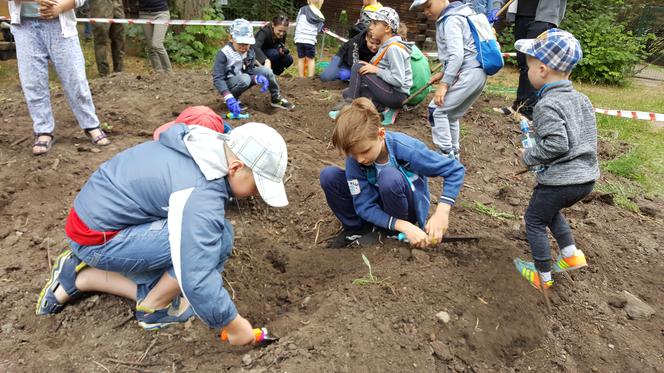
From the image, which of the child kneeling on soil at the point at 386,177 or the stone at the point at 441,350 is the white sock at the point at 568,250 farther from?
the stone at the point at 441,350

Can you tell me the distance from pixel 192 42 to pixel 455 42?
7.34 meters

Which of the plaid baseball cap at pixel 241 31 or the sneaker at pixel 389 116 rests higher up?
the plaid baseball cap at pixel 241 31

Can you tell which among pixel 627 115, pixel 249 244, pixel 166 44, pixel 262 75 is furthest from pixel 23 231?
pixel 166 44

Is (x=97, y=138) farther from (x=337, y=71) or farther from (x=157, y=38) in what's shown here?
(x=337, y=71)

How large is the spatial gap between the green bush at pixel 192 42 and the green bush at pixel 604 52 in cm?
763

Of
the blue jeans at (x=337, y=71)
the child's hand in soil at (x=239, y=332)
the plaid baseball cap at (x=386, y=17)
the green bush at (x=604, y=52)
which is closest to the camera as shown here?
the child's hand in soil at (x=239, y=332)

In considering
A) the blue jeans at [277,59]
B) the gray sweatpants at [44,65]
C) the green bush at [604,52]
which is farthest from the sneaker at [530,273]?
the green bush at [604,52]

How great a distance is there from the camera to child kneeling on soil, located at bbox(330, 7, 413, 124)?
520 centimetres

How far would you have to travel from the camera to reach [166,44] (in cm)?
975

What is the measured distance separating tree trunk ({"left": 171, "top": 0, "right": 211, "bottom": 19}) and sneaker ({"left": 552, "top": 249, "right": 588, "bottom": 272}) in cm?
908

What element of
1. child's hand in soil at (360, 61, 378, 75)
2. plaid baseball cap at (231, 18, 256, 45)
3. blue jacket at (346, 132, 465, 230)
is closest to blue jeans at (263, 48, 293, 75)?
plaid baseball cap at (231, 18, 256, 45)

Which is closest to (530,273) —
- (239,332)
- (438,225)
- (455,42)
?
(438,225)

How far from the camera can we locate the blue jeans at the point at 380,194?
9.37 feet

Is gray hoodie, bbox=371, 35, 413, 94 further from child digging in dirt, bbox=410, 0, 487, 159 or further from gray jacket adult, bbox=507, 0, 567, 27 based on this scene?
gray jacket adult, bbox=507, 0, 567, 27
